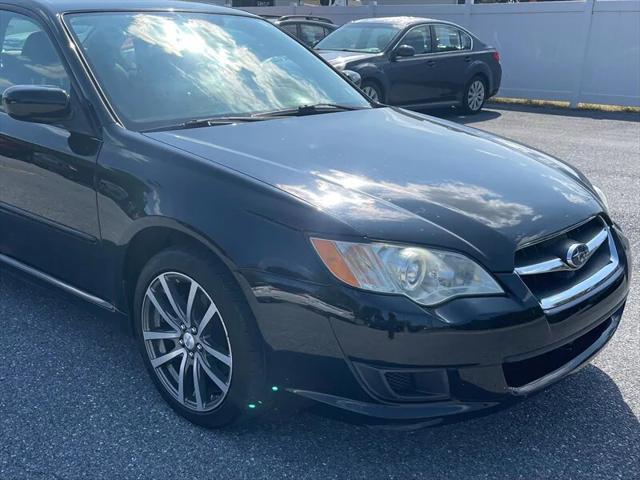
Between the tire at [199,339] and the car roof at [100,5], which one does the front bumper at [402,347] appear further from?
the car roof at [100,5]

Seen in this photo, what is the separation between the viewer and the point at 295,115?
11.4ft

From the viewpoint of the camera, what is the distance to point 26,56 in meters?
3.54

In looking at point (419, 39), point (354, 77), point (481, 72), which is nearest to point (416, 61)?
point (419, 39)

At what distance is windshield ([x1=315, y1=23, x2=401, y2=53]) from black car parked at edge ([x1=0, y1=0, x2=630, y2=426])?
23.4ft

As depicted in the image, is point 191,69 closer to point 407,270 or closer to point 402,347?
point 407,270

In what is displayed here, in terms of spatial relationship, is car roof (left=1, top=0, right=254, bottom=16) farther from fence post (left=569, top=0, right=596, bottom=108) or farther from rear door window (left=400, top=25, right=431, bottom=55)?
fence post (left=569, top=0, right=596, bottom=108)

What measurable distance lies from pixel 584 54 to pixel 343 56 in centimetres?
572

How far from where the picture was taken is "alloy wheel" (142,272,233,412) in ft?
8.66

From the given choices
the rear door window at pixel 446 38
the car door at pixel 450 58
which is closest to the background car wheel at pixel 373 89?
the car door at pixel 450 58

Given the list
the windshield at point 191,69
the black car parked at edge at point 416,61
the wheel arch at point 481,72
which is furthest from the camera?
the wheel arch at point 481,72

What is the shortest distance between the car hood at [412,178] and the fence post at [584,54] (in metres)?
10.8

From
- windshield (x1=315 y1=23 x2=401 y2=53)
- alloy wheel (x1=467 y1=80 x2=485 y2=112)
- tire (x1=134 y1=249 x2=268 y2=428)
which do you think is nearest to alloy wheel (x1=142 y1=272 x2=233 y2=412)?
tire (x1=134 y1=249 x2=268 y2=428)

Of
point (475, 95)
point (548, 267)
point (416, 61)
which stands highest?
point (548, 267)

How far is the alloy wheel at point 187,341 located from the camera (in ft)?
8.66
